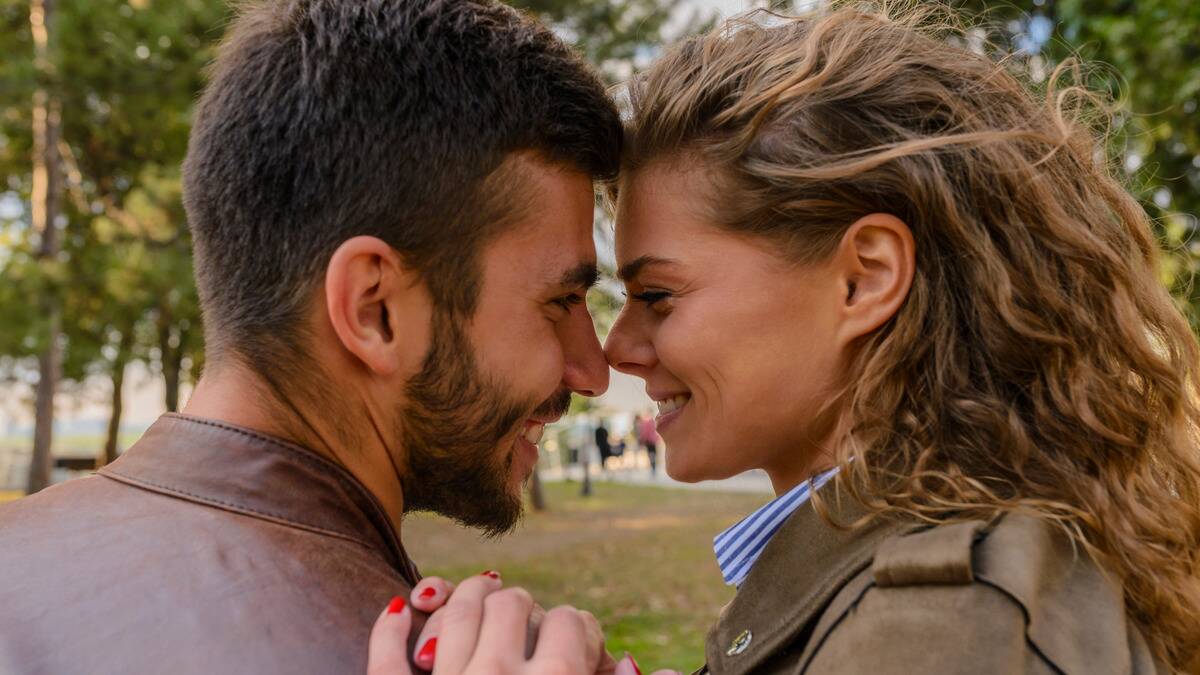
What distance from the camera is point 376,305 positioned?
187 centimetres

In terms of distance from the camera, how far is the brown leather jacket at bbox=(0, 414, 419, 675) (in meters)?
1.45

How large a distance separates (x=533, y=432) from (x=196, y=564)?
1.04 meters

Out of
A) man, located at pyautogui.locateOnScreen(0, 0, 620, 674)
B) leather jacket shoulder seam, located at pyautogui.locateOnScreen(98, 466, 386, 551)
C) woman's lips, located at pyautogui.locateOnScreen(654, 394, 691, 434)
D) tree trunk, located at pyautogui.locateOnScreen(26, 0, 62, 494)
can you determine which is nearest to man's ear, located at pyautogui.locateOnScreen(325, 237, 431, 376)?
man, located at pyautogui.locateOnScreen(0, 0, 620, 674)

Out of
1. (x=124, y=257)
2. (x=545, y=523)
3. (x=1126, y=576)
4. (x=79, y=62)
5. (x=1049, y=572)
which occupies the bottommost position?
(x=545, y=523)

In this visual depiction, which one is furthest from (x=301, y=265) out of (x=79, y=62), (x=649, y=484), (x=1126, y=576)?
(x=649, y=484)

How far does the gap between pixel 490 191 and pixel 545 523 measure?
18710 mm

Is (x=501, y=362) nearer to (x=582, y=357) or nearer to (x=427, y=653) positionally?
(x=582, y=357)

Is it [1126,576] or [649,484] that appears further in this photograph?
[649,484]

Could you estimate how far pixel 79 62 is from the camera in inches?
495

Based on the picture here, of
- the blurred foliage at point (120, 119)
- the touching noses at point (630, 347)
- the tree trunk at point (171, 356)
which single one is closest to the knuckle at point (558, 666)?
the touching noses at point (630, 347)

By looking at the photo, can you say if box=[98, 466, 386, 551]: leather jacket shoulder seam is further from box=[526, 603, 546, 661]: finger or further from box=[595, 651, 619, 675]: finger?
box=[595, 651, 619, 675]: finger

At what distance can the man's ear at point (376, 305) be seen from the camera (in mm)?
1817

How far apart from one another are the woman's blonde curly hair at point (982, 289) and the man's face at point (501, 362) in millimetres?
332

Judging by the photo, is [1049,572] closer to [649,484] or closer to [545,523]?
[545,523]
